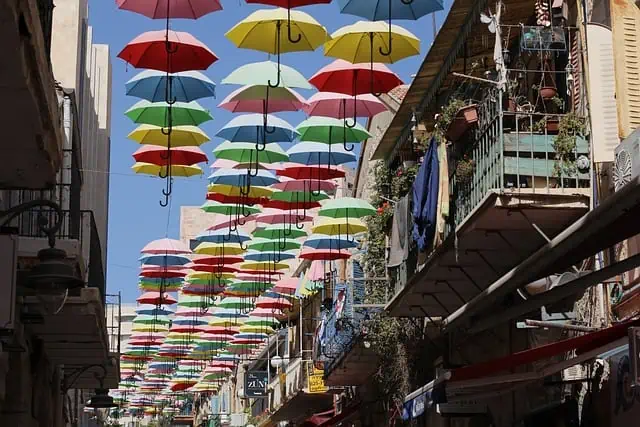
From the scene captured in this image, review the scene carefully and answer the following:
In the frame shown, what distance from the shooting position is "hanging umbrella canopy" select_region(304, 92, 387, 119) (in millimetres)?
22469

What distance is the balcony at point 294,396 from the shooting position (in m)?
42.2

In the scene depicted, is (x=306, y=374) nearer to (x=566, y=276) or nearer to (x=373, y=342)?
(x=373, y=342)

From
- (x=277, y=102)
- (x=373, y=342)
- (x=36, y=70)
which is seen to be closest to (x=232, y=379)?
(x=373, y=342)

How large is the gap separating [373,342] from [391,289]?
8.83 ft

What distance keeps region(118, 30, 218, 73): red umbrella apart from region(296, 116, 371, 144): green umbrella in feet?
12.9

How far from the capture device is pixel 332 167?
26.4 m

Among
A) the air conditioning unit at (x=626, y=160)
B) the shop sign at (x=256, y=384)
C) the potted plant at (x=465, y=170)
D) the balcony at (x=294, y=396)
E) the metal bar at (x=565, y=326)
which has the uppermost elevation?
the shop sign at (x=256, y=384)

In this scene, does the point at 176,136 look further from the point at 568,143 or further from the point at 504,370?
the point at 504,370

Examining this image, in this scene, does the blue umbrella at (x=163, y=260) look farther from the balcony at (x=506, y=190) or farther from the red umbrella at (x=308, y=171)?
the balcony at (x=506, y=190)

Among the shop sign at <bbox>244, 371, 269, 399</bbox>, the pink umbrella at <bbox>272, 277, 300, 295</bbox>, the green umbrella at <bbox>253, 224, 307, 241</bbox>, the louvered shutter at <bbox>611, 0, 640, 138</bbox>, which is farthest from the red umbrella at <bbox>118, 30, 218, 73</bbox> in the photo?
the shop sign at <bbox>244, 371, 269, 399</bbox>

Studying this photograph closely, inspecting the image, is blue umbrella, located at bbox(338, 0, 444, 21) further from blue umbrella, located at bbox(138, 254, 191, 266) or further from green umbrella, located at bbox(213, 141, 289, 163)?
blue umbrella, located at bbox(138, 254, 191, 266)

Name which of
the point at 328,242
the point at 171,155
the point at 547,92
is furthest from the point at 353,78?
the point at 328,242

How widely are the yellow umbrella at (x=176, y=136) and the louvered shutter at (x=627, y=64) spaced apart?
405 inches

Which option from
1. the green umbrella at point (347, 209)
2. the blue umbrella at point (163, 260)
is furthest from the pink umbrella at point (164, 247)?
the green umbrella at point (347, 209)
